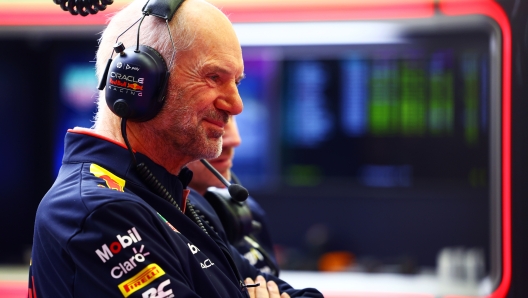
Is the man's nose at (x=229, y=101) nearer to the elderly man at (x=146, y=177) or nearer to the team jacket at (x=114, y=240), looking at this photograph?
the elderly man at (x=146, y=177)

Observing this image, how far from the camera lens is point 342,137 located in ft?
13.5

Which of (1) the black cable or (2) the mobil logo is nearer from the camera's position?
(2) the mobil logo

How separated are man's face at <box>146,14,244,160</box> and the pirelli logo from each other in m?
0.31

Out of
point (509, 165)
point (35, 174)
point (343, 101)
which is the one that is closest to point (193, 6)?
point (509, 165)

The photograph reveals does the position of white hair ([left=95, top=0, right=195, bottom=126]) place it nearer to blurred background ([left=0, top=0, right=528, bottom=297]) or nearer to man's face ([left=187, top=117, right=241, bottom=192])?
man's face ([left=187, top=117, right=241, bottom=192])

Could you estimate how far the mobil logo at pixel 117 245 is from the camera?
43.4 inches

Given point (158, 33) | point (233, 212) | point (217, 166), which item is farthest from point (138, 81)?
point (217, 166)

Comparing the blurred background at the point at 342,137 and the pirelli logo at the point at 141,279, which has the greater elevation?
the pirelli logo at the point at 141,279

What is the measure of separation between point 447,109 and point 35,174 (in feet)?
8.63

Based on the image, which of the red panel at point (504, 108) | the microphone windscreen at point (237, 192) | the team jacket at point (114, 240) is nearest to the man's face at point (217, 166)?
the microphone windscreen at point (237, 192)

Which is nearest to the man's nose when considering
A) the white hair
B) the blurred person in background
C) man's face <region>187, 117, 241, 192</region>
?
the white hair

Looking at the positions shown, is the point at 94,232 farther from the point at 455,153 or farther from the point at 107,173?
the point at 455,153

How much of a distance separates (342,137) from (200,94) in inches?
112

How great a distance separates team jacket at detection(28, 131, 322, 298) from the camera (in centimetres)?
111
